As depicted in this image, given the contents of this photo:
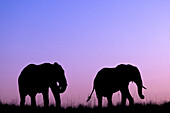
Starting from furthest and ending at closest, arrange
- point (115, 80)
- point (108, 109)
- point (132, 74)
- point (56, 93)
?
point (115, 80)
point (132, 74)
point (56, 93)
point (108, 109)

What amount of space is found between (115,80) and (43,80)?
4818mm

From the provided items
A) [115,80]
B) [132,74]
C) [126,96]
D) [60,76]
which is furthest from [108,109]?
[115,80]

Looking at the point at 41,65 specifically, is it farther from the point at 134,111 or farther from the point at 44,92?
the point at 134,111

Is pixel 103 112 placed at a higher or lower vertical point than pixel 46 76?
lower

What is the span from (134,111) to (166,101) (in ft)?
8.38

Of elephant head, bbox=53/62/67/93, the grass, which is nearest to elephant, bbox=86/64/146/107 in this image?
elephant head, bbox=53/62/67/93

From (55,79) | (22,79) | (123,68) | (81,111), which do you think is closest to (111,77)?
(123,68)

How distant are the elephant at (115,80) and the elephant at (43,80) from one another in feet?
9.42

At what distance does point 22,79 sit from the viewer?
1881cm

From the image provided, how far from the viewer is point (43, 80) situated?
58.1 feet

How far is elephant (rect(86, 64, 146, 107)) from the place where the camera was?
19.3m

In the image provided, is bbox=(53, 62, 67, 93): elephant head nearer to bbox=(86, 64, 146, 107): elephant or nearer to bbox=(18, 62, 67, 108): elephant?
bbox=(18, 62, 67, 108): elephant

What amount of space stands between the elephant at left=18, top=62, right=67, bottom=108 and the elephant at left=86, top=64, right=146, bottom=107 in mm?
2873

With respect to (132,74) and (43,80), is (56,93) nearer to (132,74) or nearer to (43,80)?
(43,80)
